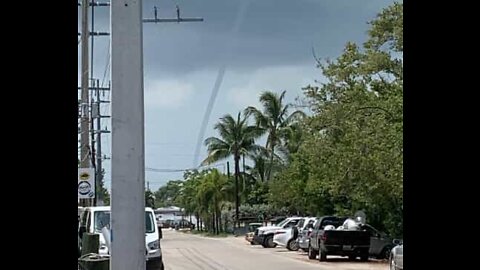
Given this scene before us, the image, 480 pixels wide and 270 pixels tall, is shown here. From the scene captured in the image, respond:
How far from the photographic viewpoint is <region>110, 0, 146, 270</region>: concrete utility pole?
8016 mm

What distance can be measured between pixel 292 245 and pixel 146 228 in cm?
2109

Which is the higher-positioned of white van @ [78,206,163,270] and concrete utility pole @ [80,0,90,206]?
concrete utility pole @ [80,0,90,206]

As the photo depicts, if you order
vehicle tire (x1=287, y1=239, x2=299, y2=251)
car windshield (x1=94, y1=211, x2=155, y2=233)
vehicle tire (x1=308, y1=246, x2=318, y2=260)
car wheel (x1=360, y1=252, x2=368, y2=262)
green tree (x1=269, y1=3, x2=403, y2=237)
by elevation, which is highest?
green tree (x1=269, y1=3, x2=403, y2=237)

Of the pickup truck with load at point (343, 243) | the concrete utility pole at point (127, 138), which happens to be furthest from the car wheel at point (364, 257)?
the concrete utility pole at point (127, 138)

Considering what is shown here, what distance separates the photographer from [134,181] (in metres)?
8.16

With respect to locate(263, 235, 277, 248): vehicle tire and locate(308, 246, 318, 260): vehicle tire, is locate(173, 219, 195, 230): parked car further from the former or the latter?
locate(308, 246, 318, 260): vehicle tire

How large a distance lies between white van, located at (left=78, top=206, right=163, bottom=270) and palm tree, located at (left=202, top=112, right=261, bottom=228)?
119 feet

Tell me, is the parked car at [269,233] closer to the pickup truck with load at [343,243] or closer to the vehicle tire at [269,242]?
the vehicle tire at [269,242]

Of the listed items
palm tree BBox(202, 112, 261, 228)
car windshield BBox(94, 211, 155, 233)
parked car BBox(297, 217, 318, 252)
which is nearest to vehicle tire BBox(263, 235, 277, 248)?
parked car BBox(297, 217, 318, 252)

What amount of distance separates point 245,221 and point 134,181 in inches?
2124

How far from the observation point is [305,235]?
33719 millimetres

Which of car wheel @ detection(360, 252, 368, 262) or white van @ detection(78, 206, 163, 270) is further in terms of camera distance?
car wheel @ detection(360, 252, 368, 262)
